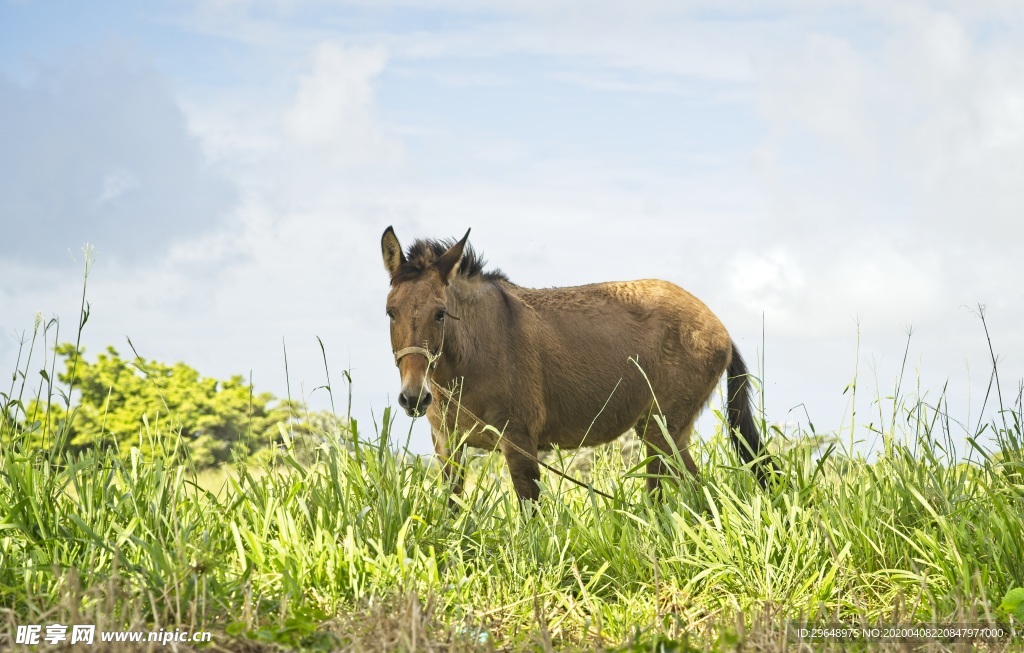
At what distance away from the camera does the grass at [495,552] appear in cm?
404

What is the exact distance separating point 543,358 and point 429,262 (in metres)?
1.44

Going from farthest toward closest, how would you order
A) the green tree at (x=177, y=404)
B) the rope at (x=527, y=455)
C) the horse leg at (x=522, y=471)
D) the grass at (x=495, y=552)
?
the green tree at (x=177, y=404), the horse leg at (x=522, y=471), the rope at (x=527, y=455), the grass at (x=495, y=552)

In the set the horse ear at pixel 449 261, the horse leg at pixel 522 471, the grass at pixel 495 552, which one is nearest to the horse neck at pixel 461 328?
the horse ear at pixel 449 261

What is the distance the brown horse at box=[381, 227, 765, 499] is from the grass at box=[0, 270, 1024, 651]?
101 cm

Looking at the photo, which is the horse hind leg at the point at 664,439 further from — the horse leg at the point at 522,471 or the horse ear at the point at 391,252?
the horse ear at the point at 391,252

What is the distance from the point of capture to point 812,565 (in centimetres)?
491

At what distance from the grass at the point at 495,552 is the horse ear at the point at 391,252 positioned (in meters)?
1.86

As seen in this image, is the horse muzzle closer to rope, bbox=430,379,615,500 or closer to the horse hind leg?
rope, bbox=430,379,615,500

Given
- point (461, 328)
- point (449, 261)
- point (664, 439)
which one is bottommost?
point (664, 439)

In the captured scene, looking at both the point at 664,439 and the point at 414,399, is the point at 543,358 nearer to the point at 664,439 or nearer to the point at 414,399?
the point at 664,439

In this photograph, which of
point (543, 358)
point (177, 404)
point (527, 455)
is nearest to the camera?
point (527, 455)

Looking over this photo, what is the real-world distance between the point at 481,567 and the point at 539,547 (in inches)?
12.6

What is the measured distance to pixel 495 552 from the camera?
521 centimetres

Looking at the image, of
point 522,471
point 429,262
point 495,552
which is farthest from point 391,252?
point 495,552
